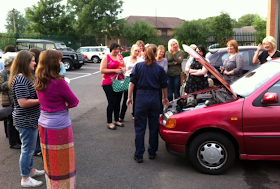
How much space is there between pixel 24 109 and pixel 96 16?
135 feet

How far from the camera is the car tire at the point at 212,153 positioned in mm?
4062

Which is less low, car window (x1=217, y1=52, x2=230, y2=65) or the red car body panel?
car window (x1=217, y1=52, x2=230, y2=65)

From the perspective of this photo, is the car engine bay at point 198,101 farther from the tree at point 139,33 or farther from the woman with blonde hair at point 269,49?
the tree at point 139,33

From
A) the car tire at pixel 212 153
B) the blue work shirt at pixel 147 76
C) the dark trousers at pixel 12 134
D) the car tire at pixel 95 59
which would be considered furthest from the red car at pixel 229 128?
the car tire at pixel 95 59

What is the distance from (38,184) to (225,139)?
255 centimetres

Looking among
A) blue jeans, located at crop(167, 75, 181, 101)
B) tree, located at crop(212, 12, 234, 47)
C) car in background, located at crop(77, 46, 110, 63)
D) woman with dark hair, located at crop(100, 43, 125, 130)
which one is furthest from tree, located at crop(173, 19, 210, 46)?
woman with dark hair, located at crop(100, 43, 125, 130)

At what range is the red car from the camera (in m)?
3.91

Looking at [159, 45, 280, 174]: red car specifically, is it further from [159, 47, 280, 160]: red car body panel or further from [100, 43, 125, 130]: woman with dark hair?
[100, 43, 125, 130]: woman with dark hair

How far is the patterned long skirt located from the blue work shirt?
157cm

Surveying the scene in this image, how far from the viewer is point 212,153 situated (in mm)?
4094

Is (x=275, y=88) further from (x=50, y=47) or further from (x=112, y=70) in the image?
(x=50, y=47)

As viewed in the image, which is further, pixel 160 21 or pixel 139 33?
pixel 160 21

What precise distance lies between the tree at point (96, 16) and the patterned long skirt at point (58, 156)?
39.6 metres

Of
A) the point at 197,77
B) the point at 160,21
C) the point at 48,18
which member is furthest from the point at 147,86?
the point at 160,21
